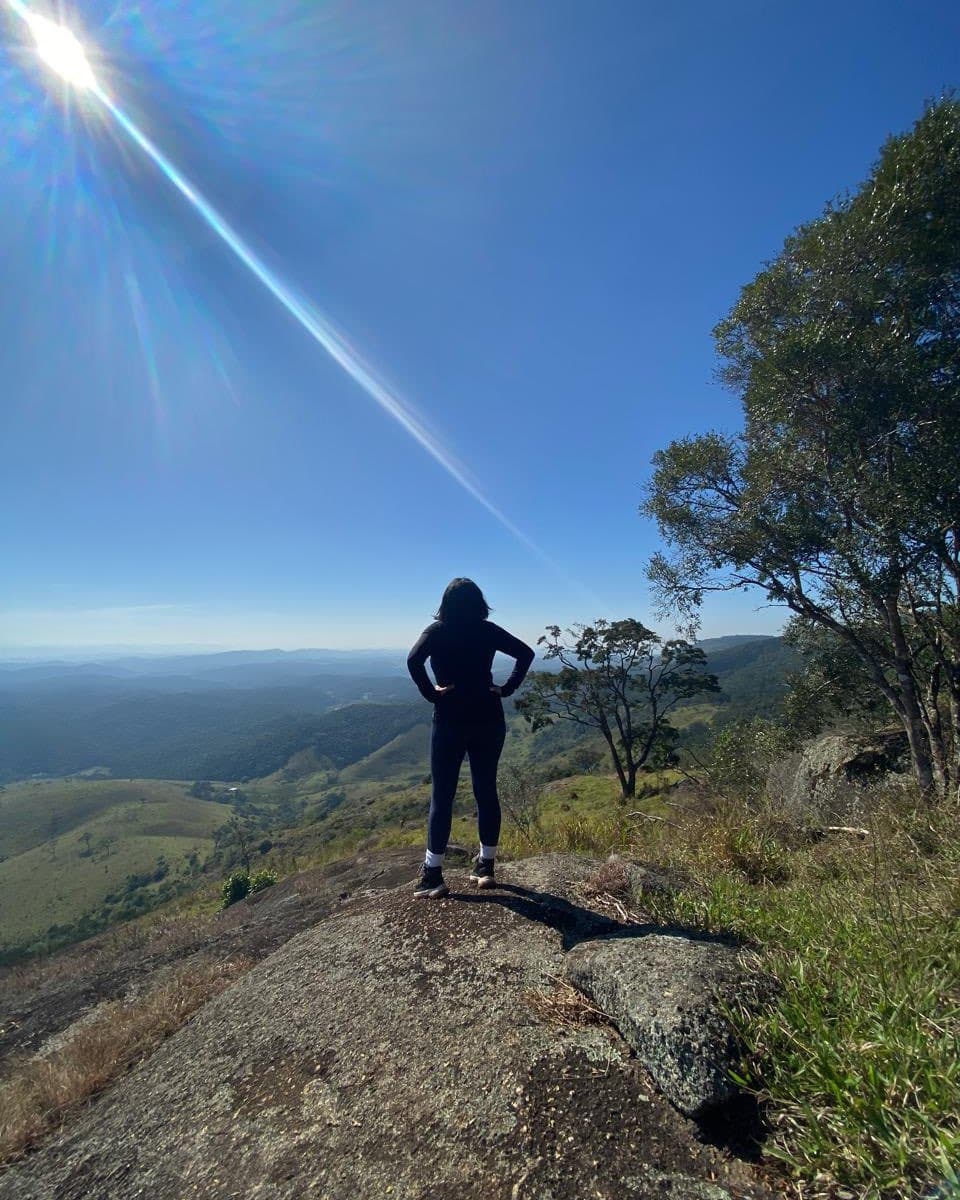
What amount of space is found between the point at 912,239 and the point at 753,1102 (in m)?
10.1

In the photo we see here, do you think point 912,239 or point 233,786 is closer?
point 912,239

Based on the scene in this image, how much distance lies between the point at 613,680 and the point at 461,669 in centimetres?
2110

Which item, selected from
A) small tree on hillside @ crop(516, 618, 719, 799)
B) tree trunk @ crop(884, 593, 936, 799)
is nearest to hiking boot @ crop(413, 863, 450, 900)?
tree trunk @ crop(884, 593, 936, 799)

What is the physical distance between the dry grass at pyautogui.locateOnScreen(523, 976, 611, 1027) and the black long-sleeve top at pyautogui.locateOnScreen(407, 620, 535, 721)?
2098 mm

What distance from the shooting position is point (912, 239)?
285 inches

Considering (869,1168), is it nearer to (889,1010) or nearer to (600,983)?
(889,1010)

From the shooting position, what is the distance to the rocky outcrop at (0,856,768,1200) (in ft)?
6.20

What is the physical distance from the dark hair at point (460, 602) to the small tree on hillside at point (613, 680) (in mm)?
19536

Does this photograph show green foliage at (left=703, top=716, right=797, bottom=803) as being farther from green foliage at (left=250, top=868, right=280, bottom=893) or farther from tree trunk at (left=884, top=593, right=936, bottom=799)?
green foliage at (left=250, top=868, right=280, bottom=893)

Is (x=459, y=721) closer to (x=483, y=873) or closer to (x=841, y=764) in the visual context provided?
(x=483, y=873)

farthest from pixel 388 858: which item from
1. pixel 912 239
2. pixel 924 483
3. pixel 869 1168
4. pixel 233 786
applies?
pixel 233 786

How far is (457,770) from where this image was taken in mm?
4617

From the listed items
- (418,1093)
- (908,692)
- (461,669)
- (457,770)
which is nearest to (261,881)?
(457,770)

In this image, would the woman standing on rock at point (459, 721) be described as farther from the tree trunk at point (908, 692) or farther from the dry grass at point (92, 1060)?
the tree trunk at point (908, 692)
